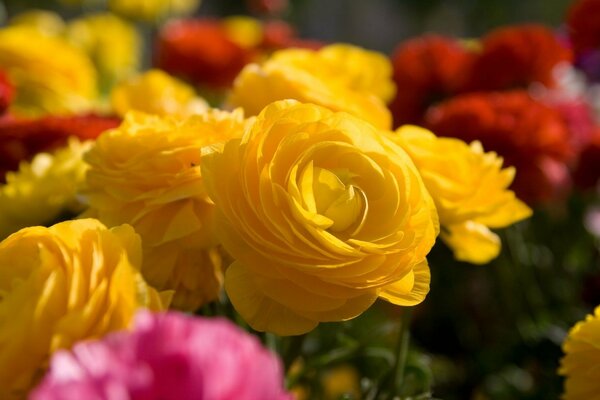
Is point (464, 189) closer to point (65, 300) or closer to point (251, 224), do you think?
point (251, 224)

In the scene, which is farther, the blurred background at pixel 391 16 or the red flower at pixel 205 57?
the blurred background at pixel 391 16

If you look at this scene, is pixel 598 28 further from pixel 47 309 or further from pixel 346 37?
pixel 346 37

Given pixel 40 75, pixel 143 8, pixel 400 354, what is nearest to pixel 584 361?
pixel 400 354

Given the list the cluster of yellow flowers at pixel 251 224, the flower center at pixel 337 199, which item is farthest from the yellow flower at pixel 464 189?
the flower center at pixel 337 199

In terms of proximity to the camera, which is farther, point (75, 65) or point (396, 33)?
point (396, 33)

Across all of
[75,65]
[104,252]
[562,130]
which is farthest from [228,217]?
[75,65]

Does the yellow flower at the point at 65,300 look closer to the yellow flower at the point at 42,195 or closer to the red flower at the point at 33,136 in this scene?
the yellow flower at the point at 42,195
